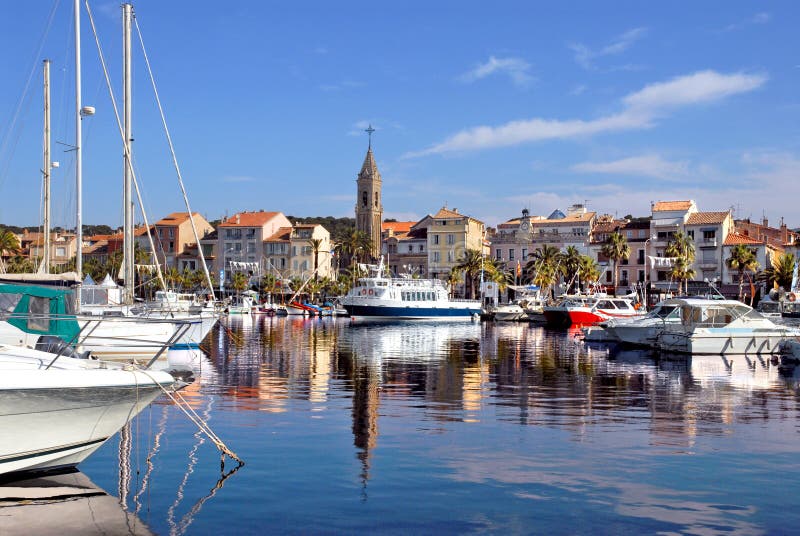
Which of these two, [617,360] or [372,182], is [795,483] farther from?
[372,182]

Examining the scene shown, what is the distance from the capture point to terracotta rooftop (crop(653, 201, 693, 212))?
102 meters

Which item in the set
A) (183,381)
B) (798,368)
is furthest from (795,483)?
(798,368)

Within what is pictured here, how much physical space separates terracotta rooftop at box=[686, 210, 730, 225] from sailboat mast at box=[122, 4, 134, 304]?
262ft

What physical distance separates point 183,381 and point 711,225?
311ft

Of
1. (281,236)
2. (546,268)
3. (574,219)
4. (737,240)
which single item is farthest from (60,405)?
(281,236)

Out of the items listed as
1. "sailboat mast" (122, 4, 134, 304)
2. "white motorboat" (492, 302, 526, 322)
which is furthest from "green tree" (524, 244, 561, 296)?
"sailboat mast" (122, 4, 134, 304)

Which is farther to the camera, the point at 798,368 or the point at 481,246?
the point at 481,246

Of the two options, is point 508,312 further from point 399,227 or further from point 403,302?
point 399,227

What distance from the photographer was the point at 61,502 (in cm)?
1138

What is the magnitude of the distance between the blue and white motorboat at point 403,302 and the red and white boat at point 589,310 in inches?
691

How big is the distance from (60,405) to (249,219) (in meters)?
117

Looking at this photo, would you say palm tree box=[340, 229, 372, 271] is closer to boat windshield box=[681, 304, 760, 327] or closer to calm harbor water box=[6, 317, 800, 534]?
boat windshield box=[681, 304, 760, 327]

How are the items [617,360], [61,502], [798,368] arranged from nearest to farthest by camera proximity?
[61,502] < [798,368] < [617,360]

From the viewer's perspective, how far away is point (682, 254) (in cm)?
9319
